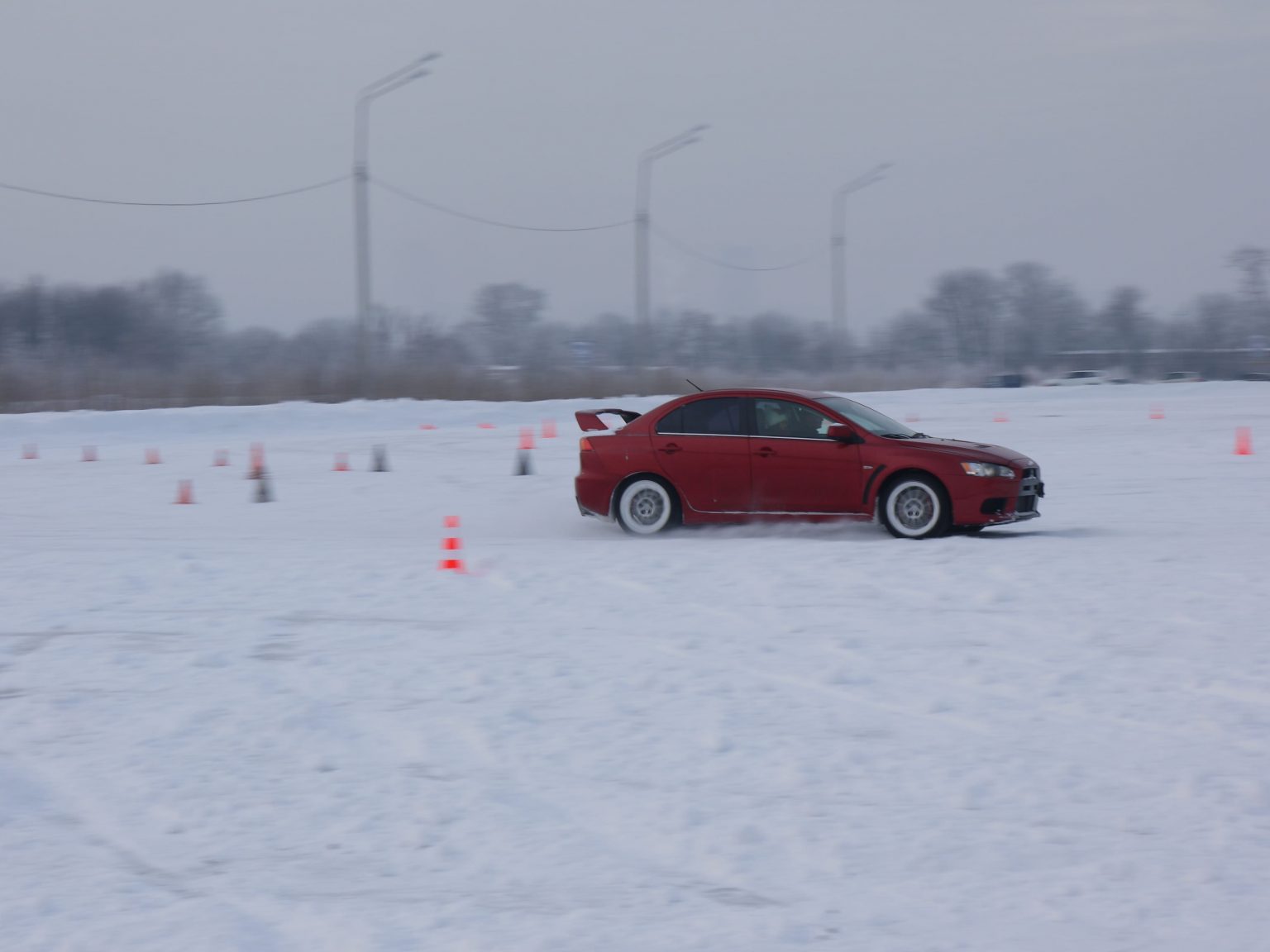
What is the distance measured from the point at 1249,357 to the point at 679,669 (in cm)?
6758

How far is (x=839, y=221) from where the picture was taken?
170ft

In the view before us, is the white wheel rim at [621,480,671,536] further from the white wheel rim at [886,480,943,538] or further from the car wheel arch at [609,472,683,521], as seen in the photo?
the white wheel rim at [886,480,943,538]

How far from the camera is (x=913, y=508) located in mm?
12461

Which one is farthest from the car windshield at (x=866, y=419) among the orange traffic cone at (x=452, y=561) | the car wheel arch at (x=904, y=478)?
the orange traffic cone at (x=452, y=561)

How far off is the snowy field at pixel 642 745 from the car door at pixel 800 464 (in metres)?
0.47

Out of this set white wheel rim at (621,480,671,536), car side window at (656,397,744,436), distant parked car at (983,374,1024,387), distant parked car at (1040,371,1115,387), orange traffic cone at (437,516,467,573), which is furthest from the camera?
distant parked car at (983,374,1024,387)

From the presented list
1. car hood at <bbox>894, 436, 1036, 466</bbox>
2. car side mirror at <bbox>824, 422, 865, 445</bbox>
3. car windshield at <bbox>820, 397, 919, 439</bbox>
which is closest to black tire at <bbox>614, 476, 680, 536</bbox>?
car side mirror at <bbox>824, 422, 865, 445</bbox>

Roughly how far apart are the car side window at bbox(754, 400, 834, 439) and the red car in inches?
0.4

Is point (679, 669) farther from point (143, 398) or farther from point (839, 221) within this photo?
point (839, 221)

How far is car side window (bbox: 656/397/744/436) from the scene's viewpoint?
13102 millimetres

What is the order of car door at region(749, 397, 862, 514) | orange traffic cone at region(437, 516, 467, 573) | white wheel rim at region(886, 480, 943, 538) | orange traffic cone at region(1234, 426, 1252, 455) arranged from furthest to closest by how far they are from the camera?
1. orange traffic cone at region(1234, 426, 1252, 455)
2. car door at region(749, 397, 862, 514)
3. white wheel rim at region(886, 480, 943, 538)
4. orange traffic cone at region(437, 516, 467, 573)

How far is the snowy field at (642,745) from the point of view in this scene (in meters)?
4.59

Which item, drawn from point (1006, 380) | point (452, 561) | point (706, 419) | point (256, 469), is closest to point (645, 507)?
point (706, 419)

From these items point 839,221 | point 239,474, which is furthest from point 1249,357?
point 239,474
